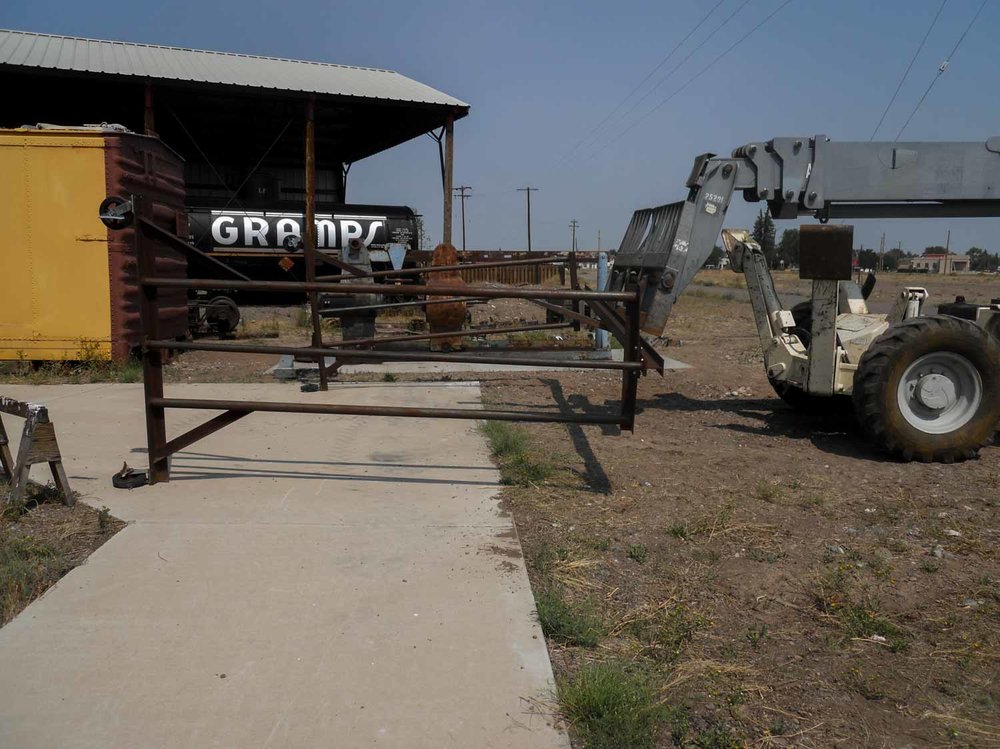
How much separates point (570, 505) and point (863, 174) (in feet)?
13.7

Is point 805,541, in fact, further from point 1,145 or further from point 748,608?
point 1,145

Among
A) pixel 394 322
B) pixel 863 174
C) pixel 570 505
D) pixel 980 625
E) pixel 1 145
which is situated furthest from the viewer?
pixel 394 322

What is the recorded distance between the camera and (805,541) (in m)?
4.43

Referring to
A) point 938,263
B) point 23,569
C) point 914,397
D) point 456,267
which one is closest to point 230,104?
point 456,267

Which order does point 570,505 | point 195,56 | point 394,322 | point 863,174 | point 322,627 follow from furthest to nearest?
point 195,56 < point 394,322 < point 863,174 < point 570,505 < point 322,627

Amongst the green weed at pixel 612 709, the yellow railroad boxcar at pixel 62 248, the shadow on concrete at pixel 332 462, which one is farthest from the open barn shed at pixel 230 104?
the green weed at pixel 612 709

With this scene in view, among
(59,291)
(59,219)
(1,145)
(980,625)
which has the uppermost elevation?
(1,145)

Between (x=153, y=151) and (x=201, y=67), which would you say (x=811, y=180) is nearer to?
(x=153, y=151)

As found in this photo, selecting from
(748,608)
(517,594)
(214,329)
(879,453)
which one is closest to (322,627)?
(517,594)

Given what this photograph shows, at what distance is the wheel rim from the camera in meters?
6.21

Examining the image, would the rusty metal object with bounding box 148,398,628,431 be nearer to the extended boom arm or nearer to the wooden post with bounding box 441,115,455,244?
the extended boom arm

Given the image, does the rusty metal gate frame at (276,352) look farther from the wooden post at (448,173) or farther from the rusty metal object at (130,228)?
the wooden post at (448,173)

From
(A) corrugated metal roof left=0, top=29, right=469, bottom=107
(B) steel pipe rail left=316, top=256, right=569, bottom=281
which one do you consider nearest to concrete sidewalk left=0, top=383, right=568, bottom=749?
(B) steel pipe rail left=316, top=256, right=569, bottom=281

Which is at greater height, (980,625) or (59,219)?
(59,219)
